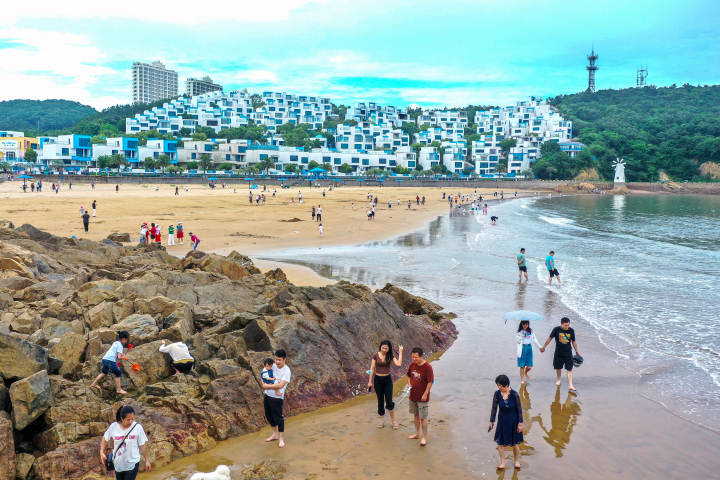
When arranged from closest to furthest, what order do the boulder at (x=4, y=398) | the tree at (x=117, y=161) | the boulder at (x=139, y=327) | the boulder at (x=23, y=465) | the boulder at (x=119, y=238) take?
1. the boulder at (x=23, y=465)
2. the boulder at (x=4, y=398)
3. the boulder at (x=139, y=327)
4. the boulder at (x=119, y=238)
5. the tree at (x=117, y=161)

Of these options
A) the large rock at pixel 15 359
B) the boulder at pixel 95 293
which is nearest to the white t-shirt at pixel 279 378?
the large rock at pixel 15 359

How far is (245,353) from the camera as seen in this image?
27.3 ft

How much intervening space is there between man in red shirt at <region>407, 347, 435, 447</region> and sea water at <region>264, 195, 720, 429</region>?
4689 millimetres

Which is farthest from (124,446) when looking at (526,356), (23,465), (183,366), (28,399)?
(526,356)

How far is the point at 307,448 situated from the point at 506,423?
2563 mm

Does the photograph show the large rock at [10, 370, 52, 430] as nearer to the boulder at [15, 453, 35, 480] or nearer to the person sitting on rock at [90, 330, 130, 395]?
the boulder at [15, 453, 35, 480]

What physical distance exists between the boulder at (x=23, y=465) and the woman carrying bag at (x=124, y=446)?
1.10 meters

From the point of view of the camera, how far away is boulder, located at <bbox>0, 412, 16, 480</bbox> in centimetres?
588

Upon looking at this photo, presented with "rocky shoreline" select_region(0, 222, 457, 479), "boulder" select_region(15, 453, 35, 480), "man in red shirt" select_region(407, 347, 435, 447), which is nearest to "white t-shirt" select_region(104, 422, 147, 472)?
"rocky shoreline" select_region(0, 222, 457, 479)

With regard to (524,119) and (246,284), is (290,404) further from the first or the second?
(524,119)

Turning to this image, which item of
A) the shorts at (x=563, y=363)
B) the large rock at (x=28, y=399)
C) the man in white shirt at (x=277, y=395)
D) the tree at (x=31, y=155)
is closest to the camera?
the large rock at (x=28, y=399)

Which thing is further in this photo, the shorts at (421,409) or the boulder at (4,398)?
the shorts at (421,409)

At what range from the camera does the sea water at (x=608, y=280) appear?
1136cm

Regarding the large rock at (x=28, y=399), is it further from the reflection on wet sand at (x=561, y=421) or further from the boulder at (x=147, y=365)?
the reflection on wet sand at (x=561, y=421)
